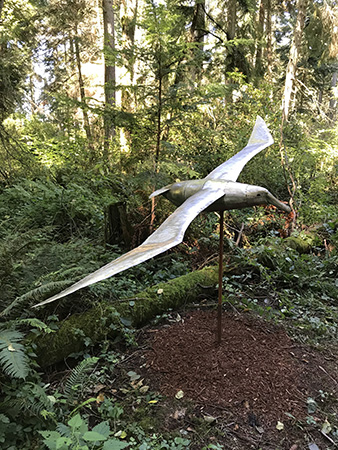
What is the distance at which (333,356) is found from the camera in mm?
2887

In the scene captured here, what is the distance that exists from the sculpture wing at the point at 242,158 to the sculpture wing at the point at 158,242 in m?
0.33

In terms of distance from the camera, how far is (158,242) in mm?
1629

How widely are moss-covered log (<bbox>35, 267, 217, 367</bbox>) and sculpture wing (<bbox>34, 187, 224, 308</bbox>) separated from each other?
54.0 inches

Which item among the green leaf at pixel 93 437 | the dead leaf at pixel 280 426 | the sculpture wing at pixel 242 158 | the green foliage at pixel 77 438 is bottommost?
the dead leaf at pixel 280 426

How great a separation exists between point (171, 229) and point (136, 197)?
3.19 m

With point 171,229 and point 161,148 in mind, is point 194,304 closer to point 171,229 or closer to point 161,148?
point 171,229

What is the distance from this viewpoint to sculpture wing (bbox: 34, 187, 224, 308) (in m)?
1.44

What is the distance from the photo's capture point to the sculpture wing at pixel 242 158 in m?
2.46

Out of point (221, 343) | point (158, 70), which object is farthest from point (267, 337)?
point (158, 70)

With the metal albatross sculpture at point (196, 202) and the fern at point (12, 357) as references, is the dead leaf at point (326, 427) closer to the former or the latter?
the metal albatross sculpture at point (196, 202)

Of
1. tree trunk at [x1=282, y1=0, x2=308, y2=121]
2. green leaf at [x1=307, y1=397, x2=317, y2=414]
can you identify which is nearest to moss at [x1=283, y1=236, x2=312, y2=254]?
green leaf at [x1=307, y1=397, x2=317, y2=414]

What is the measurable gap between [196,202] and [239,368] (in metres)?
1.59

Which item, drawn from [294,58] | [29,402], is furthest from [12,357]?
[294,58]

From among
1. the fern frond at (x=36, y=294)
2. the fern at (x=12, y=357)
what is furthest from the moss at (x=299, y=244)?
the fern at (x=12, y=357)
